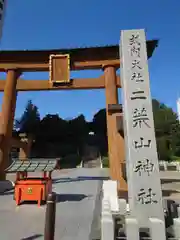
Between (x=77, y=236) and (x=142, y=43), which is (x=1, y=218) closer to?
(x=77, y=236)

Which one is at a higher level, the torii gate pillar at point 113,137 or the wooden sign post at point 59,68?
the wooden sign post at point 59,68

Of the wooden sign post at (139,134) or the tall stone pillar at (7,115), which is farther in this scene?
the tall stone pillar at (7,115)

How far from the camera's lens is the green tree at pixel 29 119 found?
33.3 m

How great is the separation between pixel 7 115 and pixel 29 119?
2685 cm

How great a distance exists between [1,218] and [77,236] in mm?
2303

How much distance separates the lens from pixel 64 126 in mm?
36500

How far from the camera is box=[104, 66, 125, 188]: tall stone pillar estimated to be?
8.01 m

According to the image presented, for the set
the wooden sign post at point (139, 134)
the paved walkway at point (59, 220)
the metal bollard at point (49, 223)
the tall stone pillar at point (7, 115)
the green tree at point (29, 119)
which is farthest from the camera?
the green tree at point (29, 119)

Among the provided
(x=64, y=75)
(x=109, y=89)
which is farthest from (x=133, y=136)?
(x=64, y=75)

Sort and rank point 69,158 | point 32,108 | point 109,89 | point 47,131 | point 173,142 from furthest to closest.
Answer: point 32,108, point 47,131, point 69,158, point 173,142, point 109,89

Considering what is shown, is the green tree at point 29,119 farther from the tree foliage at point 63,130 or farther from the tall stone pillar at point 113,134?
the tall stone pillar at point 113,134

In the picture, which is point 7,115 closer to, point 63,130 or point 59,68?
point 59,68

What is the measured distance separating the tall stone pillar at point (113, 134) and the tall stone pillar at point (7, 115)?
4.64m

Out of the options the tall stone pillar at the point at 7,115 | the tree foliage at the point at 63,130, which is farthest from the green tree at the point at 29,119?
the tall stone pillar at the point at 7,115
